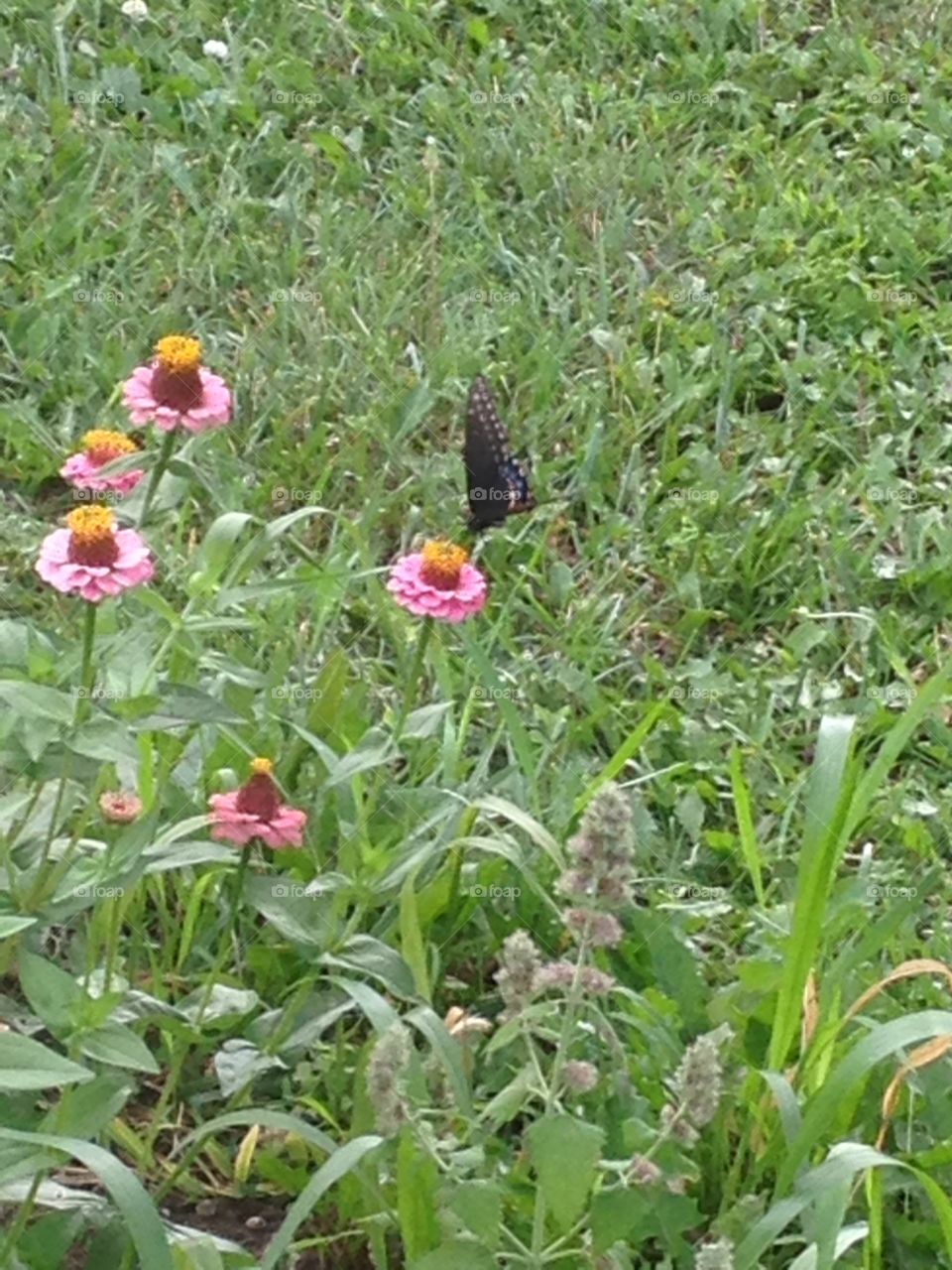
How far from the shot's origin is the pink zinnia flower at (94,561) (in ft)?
5.59

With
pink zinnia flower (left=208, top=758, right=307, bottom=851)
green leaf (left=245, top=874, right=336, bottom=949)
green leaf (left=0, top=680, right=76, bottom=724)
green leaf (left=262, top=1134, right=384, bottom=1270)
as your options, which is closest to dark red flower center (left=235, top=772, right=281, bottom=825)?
pink zinnia flower (left=208, top=758, right=307, bottom=851)

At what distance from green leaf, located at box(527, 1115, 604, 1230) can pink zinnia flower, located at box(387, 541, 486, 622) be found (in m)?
0.52

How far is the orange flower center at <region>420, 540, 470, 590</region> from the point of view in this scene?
6.19ft

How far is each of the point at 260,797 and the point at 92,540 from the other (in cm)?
33

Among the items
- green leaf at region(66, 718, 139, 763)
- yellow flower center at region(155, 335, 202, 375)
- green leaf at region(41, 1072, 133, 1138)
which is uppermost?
yellow flower center at region(155, 335, 202, 375)

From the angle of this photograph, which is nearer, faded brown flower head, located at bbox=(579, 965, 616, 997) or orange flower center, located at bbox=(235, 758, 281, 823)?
faded brown flower head, located at bbox=(579, 965, 616, 997)

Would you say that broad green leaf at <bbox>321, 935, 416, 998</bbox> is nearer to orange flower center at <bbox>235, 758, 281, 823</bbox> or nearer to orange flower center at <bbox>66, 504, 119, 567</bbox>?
orange flower center at <bbox>235, 758, 281, 823</bbox>

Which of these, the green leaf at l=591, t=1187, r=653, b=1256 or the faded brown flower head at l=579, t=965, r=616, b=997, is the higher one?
the faded brown flower head at l=579, t=965, r=616, b=997

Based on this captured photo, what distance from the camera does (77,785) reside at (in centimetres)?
195

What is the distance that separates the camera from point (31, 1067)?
1546 mm

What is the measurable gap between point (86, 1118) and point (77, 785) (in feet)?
1.27

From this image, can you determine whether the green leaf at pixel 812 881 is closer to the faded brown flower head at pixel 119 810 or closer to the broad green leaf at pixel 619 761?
the broad green leaf at pixel 619 761

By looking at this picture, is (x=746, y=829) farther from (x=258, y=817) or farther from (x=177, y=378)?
(x=177, y=378)

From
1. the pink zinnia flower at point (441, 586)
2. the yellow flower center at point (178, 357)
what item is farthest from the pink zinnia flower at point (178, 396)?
the pink zinnia flower at point (441, 586)
